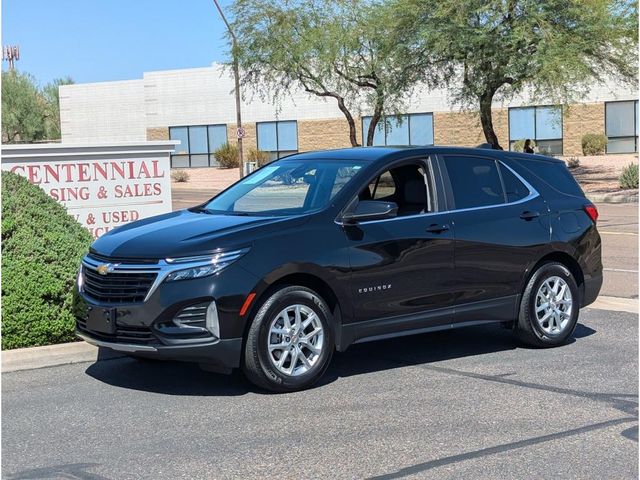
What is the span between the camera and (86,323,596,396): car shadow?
7.09 meters

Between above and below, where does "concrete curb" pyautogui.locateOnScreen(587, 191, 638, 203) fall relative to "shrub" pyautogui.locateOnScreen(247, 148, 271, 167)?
below

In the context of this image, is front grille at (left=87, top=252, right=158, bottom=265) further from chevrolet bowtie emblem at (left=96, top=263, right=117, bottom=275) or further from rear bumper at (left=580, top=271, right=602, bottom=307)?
rear bumper at (left=580, top=271, right=602, bottom=307)

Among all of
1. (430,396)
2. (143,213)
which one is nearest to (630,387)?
(430,396)

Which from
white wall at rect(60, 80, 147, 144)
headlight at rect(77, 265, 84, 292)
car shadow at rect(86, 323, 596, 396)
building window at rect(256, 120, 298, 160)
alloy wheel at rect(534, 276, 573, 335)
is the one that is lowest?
car shadow at rect(86, 323, 596, 396)

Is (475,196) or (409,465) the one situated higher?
(475,196)

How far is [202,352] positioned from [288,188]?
2015 millimetres

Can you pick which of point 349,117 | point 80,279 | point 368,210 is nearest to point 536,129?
point 349,117

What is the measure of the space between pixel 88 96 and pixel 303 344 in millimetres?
62059

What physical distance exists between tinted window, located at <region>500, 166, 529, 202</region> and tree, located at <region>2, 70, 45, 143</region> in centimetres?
6182

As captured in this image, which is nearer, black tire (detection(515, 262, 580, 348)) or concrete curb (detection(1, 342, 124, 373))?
concrete curb (detection(1, 342, 124, 373))

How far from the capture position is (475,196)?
8055 mm

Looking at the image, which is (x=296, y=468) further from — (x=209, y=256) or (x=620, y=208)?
(x=620, y=208)

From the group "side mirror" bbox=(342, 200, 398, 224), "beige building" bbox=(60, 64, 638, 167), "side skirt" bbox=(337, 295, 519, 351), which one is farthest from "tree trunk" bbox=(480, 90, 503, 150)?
"side mirror" bbox=(342, 200, 398, 224)

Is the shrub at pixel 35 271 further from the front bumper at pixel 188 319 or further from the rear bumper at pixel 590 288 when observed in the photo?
the rear bumper at pixel 590 288
